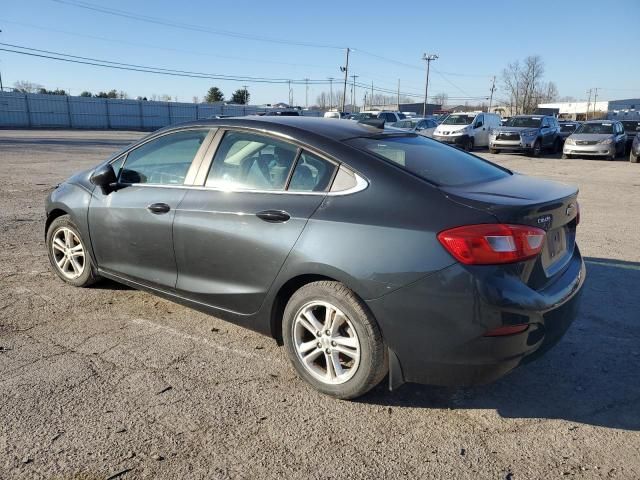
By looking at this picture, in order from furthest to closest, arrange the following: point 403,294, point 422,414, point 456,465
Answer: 1. point 422,414
2. point 403,294
3. point 456,465

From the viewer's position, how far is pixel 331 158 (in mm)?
3104

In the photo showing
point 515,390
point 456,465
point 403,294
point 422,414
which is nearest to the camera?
point 456,465

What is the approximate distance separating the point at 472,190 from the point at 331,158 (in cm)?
84

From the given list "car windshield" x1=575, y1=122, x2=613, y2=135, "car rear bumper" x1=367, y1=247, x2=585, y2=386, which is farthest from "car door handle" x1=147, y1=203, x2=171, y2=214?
"car windshield" x1=575, y1=122, x2=613, y2=135

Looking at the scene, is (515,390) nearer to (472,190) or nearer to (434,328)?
(434,328)

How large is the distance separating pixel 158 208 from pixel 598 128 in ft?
76.7

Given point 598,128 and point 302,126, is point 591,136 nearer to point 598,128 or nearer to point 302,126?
point 598,128

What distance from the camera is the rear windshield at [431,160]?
312 cm

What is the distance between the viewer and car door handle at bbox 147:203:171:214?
372 centimetres

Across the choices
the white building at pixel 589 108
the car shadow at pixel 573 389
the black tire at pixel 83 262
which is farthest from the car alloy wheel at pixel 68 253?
the white building at pixel 589 108

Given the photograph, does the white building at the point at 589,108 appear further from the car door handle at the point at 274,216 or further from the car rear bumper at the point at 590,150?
the car door handle at the point at 274,216

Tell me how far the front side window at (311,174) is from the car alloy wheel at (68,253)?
2.42 meters

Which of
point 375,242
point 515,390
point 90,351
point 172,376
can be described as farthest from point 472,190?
point 90,351

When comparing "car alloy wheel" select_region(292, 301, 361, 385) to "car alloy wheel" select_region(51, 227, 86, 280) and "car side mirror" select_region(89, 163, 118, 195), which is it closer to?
"car side mirror" select_region(89, 163, 118, 195)
